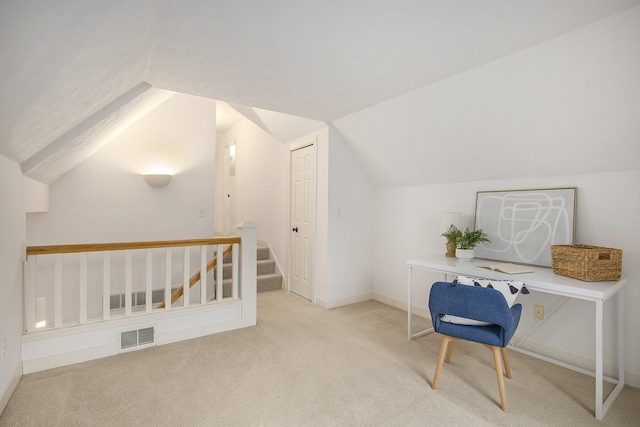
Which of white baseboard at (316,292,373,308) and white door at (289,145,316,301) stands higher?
white door at (289,145,316,301)

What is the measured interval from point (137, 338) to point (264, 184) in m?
3.11

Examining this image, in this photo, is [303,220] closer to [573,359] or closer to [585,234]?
[585,234]

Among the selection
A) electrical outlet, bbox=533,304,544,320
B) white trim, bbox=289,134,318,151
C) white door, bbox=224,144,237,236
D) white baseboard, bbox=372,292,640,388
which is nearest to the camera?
white baseboard, bbox=372,292,640,388

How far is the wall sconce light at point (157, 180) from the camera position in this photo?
3867mm

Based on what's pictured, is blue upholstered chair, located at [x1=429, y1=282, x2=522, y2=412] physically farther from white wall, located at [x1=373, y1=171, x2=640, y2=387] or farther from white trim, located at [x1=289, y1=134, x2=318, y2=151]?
white trim, located at [x1=289, y1=134, x2=318, y2=151]

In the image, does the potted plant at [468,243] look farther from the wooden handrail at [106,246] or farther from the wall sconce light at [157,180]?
the wall sconce light at [157,180]

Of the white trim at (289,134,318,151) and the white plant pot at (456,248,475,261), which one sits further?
the white trim at (289,134,318,151)

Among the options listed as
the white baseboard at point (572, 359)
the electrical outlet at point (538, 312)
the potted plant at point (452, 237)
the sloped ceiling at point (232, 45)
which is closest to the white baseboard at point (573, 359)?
the white baseboard at point (572, 359)

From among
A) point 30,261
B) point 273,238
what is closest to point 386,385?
point 30,261

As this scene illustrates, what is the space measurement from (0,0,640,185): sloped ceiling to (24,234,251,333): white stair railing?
915 millimetres

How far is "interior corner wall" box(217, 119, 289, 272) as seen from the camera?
475cm

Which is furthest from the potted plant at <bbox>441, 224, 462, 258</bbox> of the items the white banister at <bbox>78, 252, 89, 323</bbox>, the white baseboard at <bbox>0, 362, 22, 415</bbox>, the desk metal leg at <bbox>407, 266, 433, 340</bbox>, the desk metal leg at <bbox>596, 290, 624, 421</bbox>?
the white baseboard at <bbox>0, 362, 22, 415</bbox>

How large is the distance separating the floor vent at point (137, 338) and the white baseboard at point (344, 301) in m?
1.84

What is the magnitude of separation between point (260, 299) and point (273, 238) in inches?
44.4
